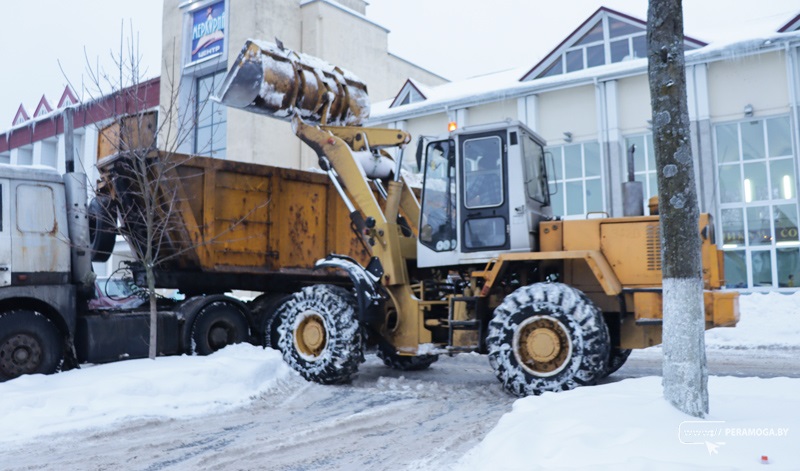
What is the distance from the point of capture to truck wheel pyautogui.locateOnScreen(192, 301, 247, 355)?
10.3m

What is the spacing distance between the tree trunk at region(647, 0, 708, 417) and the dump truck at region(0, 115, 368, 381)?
22.0 feet

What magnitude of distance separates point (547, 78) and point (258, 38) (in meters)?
15.5

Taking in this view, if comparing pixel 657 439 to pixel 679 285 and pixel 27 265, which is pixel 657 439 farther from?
pixel 27 265

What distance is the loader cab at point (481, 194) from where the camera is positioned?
25.6 ft

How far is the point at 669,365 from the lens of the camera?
488cm

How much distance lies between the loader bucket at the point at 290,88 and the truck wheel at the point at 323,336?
239 centimetres

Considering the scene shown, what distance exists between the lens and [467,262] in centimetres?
805

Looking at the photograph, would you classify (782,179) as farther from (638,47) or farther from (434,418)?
(434,418)

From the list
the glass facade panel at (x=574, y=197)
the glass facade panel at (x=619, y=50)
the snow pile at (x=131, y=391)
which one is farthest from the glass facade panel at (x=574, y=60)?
the snow pile at (x=131, y=391)

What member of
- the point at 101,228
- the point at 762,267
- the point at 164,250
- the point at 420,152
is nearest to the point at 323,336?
the point at 420,152

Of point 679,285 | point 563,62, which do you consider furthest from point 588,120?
point 679,285

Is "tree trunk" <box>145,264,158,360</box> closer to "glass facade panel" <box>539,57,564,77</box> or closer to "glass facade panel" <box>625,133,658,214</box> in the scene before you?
"glass facade panel" <box>625,133,658,214</box>

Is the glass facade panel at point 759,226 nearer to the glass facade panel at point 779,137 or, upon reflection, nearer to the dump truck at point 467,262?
the glass facade panel at point 779,137

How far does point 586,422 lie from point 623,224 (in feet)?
10.5
